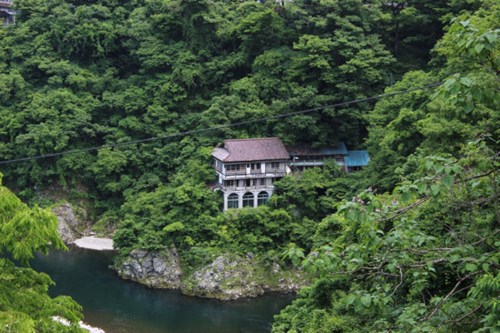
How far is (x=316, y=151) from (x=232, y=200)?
3986 mm

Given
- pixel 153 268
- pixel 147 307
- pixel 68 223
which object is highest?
pixel 68 223

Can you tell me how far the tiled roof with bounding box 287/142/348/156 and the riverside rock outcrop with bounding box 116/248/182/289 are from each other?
6316 millimetres

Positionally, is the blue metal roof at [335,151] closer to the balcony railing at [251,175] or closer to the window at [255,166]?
the balcony railing at [251,175]

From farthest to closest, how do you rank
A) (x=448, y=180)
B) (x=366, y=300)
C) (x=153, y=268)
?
1. (x=153, y=268)
2. (x=366, y=300)
3. (x=448, y=180)

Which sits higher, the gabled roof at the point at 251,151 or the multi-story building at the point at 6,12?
the multi-story building at the point at 6,12

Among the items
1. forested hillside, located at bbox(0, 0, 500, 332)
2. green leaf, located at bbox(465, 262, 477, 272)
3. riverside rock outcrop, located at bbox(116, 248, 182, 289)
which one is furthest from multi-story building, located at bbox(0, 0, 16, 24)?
green leaf, located at bbox(465, 262, 477, 272)

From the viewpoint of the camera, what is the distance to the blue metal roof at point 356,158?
23141 millimetres

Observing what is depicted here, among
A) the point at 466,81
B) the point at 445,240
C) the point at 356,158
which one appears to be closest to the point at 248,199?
the point at 356,158

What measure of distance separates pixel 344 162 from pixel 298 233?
4.03 metres

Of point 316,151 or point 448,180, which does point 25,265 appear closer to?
point 448,180

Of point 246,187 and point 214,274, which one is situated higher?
point 246,187

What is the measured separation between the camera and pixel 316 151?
23375 millimetres

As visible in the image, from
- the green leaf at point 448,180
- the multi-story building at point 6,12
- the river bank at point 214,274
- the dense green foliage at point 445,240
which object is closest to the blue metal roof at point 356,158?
the river bank at point 214,274

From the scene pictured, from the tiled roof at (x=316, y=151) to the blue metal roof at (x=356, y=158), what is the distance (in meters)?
0.26
